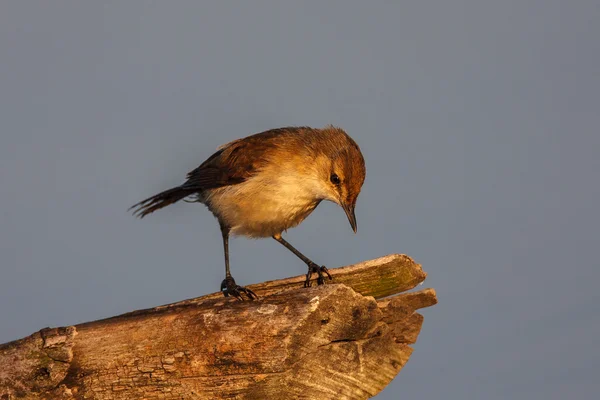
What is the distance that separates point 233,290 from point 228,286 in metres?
0.34

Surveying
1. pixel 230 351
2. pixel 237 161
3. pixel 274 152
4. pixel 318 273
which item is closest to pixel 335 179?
pixel 274 152

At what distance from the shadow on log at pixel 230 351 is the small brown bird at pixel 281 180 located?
2197 millimetres

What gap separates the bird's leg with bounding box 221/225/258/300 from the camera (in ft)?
20.1

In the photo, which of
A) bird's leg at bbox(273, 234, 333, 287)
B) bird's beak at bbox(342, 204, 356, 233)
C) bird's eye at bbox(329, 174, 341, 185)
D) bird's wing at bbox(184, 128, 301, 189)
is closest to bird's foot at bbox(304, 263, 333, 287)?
bird's leg at bbox(273, 234, 333, 287)

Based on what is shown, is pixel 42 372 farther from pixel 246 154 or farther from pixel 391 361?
pixel 246 154

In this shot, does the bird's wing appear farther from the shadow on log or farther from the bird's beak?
the shadow on log

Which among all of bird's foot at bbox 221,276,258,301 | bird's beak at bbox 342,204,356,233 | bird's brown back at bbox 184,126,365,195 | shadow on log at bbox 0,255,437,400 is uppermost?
bird's brown back at bbox 184,126,365,195

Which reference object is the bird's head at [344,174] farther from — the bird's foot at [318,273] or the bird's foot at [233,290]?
the bird's foot at [233,290]

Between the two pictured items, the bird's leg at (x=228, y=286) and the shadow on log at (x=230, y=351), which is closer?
the shadow on log at (x=230, y=351)

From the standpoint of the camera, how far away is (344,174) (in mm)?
7680

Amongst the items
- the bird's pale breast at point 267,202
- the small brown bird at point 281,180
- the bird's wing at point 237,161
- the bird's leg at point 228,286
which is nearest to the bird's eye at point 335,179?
the small brown bird at point 281,180

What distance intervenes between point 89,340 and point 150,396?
0.58m

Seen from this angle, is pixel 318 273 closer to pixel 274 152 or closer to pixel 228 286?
pixel 228 286

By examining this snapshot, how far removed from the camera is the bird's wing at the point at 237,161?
7.91 m
